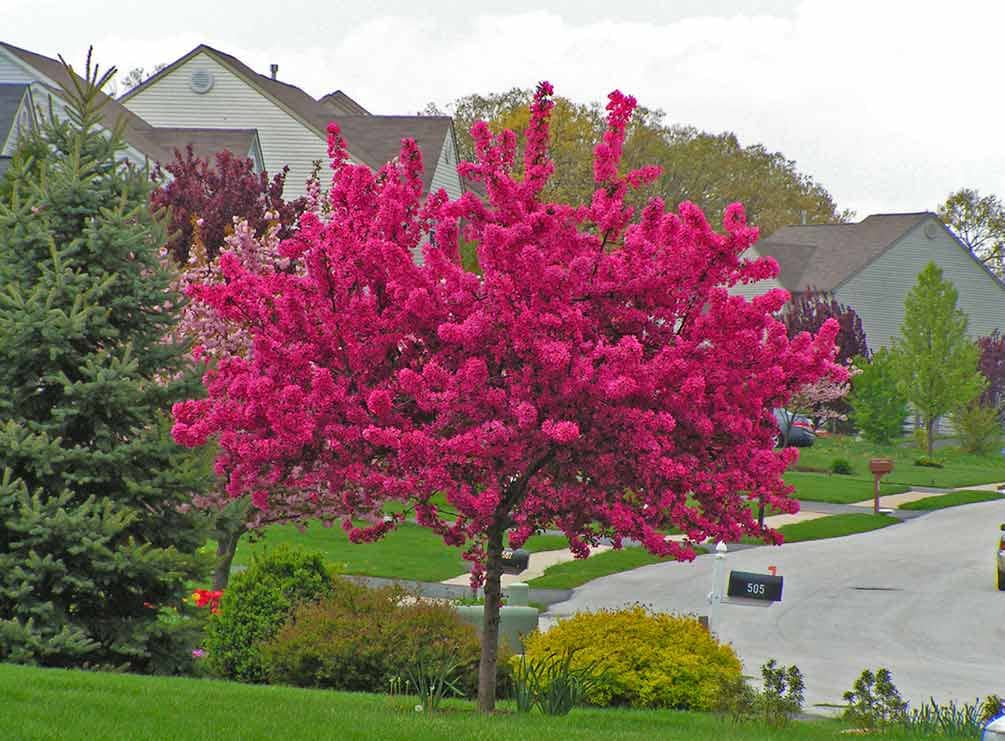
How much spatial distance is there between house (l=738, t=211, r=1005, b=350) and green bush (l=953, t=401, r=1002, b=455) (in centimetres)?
1241

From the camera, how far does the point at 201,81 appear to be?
178 ft

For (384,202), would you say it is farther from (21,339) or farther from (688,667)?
(688,667)

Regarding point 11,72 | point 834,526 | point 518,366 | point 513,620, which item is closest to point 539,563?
point 834,526

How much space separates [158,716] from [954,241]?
68.4 meters

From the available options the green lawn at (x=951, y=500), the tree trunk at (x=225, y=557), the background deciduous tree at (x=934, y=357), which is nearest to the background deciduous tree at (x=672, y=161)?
the background deciduous tree at (x=934, y=357)

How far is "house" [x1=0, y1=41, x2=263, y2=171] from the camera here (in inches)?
1561

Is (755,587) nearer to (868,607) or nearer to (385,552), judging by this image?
(868,607)

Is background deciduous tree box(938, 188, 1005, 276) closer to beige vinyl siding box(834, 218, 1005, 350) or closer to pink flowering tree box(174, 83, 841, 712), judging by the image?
beige vinyl siding box(834, 218, 1005, 350)

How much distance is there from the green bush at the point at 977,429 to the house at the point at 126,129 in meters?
27.5

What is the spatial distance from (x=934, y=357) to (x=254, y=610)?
43454 millimetres

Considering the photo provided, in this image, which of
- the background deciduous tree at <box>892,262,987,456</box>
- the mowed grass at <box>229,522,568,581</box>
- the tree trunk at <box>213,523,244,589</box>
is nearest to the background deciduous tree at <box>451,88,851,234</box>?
the background deciduous tree at <box>892,262,987,456</box>

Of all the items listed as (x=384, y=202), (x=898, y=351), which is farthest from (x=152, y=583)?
(x=898, y=351)

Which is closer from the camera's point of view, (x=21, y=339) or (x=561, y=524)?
(x=561, y=524)

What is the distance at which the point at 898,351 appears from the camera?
56531mm
